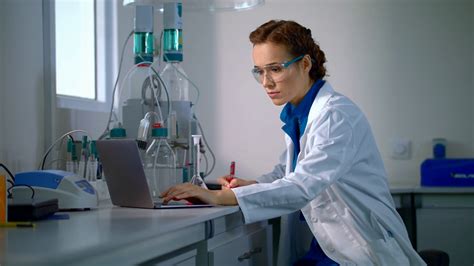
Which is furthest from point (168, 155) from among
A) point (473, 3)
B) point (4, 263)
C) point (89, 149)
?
point (473, 3)

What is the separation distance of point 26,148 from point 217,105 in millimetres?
1844

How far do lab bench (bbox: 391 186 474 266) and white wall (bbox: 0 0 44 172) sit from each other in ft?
5.55

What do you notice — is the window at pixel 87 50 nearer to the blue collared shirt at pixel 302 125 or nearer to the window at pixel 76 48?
the window at pixel 76 48

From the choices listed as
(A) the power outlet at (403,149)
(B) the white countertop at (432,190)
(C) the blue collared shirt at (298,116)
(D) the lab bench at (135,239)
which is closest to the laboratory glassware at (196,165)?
(D) the lab bench at (135,239)

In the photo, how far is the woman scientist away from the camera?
1821mm

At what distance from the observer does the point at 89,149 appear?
2.25 meters

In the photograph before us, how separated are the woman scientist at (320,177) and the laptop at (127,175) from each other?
0.19 feet

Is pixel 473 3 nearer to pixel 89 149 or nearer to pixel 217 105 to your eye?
pixel 217 105

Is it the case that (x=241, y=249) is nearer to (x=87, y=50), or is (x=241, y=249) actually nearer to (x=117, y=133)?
(x=117, y=133)

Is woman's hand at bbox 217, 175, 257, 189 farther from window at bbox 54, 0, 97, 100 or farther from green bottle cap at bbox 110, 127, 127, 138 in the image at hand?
window at bbox 54, 0, 97, 100

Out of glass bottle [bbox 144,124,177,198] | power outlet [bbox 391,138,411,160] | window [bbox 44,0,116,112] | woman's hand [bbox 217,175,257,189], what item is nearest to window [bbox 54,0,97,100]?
window [bbox 44,0,116,112]

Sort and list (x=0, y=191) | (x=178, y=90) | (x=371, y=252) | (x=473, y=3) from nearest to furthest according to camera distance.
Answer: (x=0, y=191)
(x=371, y=252)
(x=178, y=90)
(x=473, y=3)

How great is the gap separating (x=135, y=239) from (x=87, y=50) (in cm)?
190

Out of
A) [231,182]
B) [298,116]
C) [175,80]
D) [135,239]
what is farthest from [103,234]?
[175,80]
